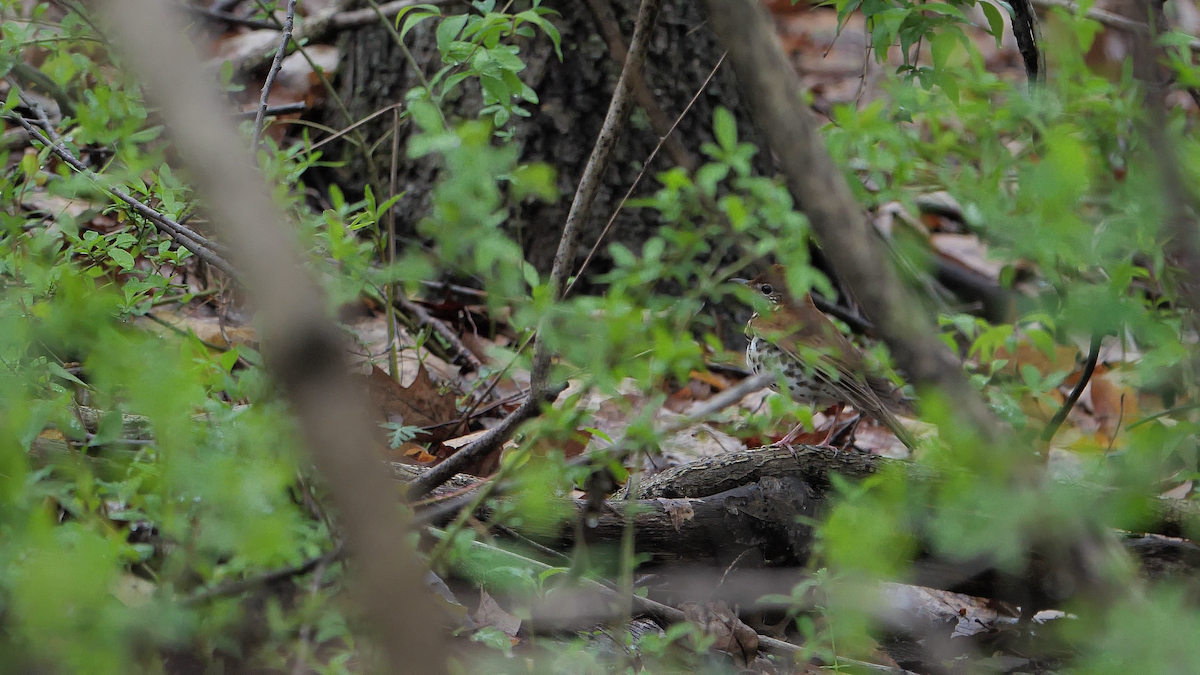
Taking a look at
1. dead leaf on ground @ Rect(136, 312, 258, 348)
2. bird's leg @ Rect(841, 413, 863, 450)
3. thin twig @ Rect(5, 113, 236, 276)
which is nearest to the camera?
thin twig @ Rect(5, 113, 236, 276)

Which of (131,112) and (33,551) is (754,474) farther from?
(131,112)

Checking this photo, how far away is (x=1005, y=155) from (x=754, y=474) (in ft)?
3.56

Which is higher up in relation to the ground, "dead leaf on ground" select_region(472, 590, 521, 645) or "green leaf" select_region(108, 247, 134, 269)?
"green leaf" select_region(108, 247, 134, 269)

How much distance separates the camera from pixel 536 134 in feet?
13.6

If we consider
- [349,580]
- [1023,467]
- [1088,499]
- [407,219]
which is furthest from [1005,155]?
[407,219]

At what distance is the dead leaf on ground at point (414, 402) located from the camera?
3.22m

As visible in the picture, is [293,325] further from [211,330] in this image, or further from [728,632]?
[211,330]

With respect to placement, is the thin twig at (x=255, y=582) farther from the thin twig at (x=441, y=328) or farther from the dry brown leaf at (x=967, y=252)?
the dry brown leaf at (x=967, y=252)

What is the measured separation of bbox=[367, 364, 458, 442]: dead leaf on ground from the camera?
3.22m

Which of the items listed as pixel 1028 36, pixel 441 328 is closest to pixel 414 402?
pixel 441 328

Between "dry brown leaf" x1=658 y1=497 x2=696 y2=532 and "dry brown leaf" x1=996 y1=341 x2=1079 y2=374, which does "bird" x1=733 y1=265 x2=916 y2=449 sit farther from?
"dry brown leaf" x1=996 y1=341 x2=1079 y2=374

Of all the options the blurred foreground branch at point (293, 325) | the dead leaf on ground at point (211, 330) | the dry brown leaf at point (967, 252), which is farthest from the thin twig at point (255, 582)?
the dry brown leaf at point (967, 252)

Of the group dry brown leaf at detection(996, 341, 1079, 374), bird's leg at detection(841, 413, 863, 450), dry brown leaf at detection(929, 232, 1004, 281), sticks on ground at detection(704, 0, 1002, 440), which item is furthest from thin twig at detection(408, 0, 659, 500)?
dry brown leaf at detection(929, 232, 1004, 281)

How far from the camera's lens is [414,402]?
10.6 ft
